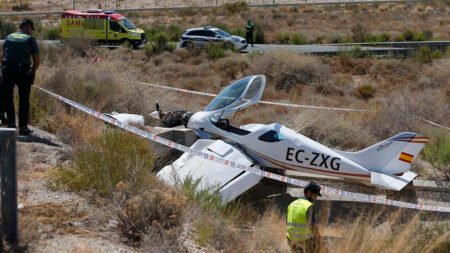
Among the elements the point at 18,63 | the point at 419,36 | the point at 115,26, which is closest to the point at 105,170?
the point at 18,63

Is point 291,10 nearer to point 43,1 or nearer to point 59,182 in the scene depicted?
point 43,1

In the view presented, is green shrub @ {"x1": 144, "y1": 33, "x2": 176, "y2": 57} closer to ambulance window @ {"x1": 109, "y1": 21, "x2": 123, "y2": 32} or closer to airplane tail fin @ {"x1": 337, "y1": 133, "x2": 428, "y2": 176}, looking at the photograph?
ambulance window @ {"x1": 109, "y1": 21, "x2": 123, "y2": 32}

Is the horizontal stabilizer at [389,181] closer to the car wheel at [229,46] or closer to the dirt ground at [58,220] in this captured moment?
the dirt ground at [58,220]

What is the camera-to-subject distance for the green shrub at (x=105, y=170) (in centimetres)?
672

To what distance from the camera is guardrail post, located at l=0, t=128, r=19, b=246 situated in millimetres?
4824

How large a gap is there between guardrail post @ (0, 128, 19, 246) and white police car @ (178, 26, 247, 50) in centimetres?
2548

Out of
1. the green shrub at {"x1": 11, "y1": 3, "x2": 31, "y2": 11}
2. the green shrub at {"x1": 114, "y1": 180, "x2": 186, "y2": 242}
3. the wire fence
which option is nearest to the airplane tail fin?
the green shrub at {"x1": 114, "y1": 180, "x2": 186, "y2": 242}

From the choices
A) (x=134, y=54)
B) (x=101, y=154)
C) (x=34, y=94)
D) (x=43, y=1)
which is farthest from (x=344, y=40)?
(x=43, y=1)

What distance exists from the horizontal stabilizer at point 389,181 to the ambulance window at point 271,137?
160 centimetres

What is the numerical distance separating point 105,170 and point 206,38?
24142 mm

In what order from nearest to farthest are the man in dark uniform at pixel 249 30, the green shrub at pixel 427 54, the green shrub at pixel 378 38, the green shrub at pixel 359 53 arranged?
1. the green shrub at pixel 427 54
2. the green shrub at pixel 359 53
3. the man in dark uniform at pixel 249 30
4. the green shrub at pixel 378 38

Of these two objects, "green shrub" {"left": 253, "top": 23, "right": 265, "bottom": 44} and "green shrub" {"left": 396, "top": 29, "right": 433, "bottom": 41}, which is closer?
"green shrub" {"left": 396, "top": 29, "right": 433, "bottom": 41}

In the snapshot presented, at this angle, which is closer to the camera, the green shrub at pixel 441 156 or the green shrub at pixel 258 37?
the green shrub at pixel 441 156

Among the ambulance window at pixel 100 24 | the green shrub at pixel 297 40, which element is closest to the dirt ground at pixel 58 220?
the ambulance window at pixel 100 24
